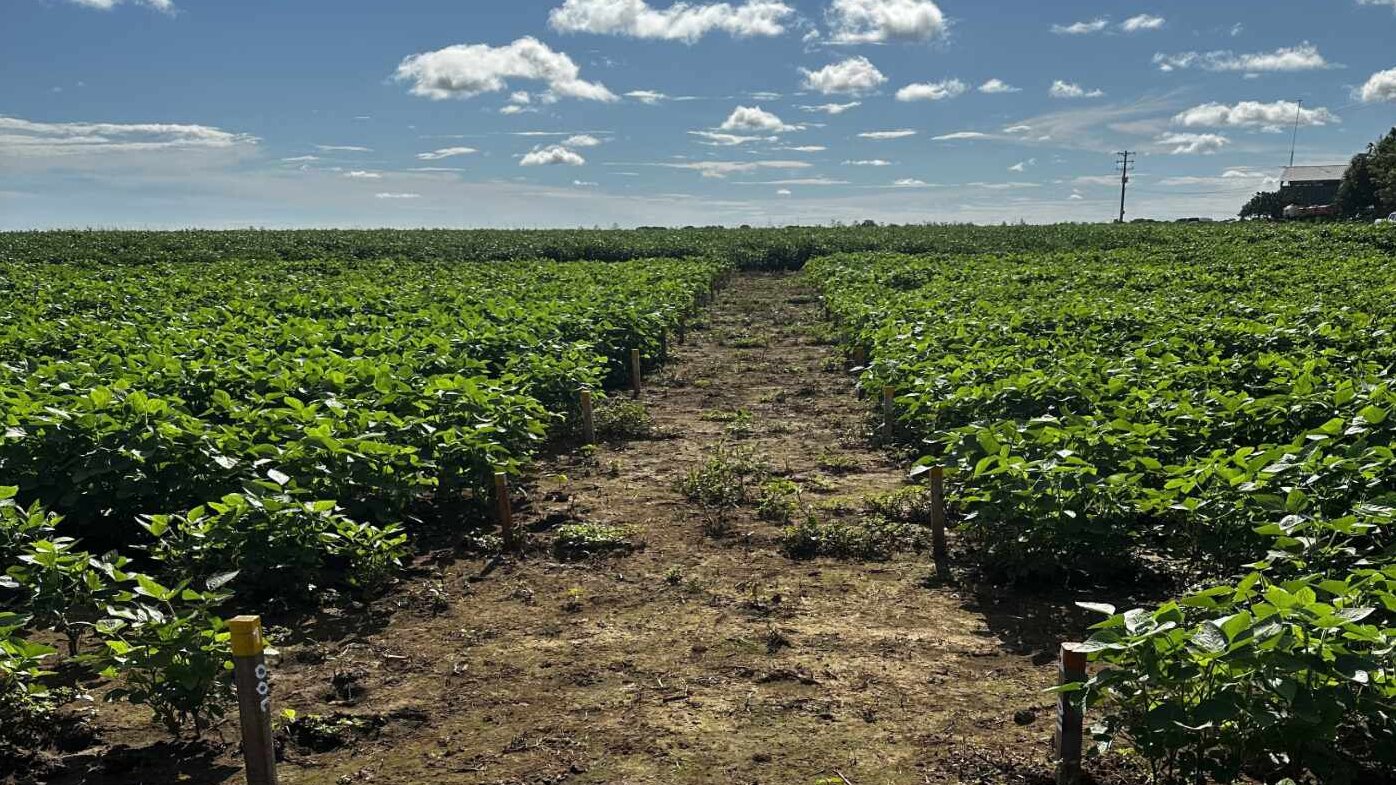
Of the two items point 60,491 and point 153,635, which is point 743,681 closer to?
point 153,635

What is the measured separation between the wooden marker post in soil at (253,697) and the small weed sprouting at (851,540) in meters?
3.93

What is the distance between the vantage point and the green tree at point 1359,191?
249ft

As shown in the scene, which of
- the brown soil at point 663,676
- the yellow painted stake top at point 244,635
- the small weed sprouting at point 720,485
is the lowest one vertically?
the brown soil at point 663,676

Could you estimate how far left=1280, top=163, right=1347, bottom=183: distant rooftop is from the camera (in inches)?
4193

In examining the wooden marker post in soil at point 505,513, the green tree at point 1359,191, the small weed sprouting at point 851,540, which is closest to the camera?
the small weed sprouting at point 851,540

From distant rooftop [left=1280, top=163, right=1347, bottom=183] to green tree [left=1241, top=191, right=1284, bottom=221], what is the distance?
338 inches

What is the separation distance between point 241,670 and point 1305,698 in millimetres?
3574

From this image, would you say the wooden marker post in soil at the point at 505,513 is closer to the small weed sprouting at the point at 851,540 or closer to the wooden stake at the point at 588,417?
the small weed sprouting at the point at 851,540

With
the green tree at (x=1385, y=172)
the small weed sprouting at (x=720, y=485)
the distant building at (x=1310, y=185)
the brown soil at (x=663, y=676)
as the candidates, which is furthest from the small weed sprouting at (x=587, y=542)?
the distant building at (x=1310, y=185)

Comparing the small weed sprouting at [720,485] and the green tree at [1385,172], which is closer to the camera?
the small weed sprouting at [720,485]

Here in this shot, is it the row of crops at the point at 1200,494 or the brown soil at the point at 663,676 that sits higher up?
the row of crops at the point at 1200,494

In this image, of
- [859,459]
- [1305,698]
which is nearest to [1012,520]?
[1305,698]

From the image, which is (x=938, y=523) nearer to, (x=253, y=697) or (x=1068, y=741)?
(x=1068, y=741)

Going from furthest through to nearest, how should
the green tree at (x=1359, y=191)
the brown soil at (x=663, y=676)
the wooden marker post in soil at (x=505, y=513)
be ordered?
the green tree at (x=1359, y=191) < the wooden marker post in soil at (x=505, y=513) < the brown soil at (x=663, y=676)
